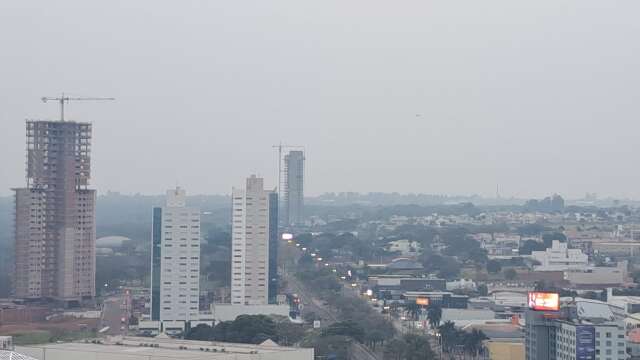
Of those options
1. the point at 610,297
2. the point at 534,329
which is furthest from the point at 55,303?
the point at 534,329

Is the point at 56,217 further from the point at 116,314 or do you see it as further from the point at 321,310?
the point at 321,310

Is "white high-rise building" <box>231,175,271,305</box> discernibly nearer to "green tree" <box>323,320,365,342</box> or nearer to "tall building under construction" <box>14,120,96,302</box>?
"tall building under construction" <box>14,120,96,302</box>

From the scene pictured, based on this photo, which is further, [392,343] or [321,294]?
[321,294]

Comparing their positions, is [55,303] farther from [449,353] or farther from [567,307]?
[567,307]

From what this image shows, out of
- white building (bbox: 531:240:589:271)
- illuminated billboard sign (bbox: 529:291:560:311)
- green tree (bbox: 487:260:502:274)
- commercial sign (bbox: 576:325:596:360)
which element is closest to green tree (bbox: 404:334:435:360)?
illuminated billboard sign (bbox: 529:291:560:311)

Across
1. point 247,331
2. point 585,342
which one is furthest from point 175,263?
point 585,342
